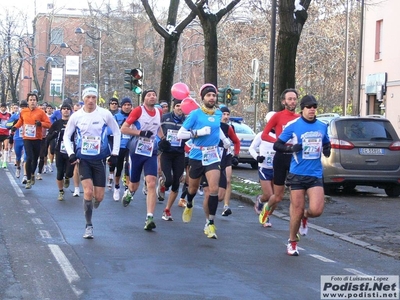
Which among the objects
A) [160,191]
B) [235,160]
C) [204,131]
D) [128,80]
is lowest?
[160,191]

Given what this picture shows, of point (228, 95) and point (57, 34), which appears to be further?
point (57, 34)

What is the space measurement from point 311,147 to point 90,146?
9.54 ft

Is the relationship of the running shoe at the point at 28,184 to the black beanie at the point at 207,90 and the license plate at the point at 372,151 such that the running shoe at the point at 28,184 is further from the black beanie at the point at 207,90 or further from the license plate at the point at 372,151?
the black beanie at the point at 207,90

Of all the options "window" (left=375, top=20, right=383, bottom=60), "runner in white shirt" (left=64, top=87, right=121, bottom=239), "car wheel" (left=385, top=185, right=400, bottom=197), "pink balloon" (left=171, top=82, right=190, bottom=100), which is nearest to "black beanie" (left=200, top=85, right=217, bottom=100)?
"runner in white shirt" (left=64, top=87, right=121, bottom=239)

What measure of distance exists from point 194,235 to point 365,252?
7.28 ft

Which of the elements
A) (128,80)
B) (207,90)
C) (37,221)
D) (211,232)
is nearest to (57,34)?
(128,80)

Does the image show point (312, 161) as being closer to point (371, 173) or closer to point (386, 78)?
point (371, 173)

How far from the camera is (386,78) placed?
4106 cm

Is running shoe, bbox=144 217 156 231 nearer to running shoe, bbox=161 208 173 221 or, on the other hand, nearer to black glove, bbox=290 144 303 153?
running shoe, bbox=161 208 173 221

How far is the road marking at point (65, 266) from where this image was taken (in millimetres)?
8508

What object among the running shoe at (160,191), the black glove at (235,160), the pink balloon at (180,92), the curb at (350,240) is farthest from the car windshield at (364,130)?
the pink balloon at (180,92)

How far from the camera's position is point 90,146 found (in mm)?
11805

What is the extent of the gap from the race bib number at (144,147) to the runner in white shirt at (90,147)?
3.12ft

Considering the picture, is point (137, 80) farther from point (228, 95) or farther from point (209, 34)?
point (228, 95)
